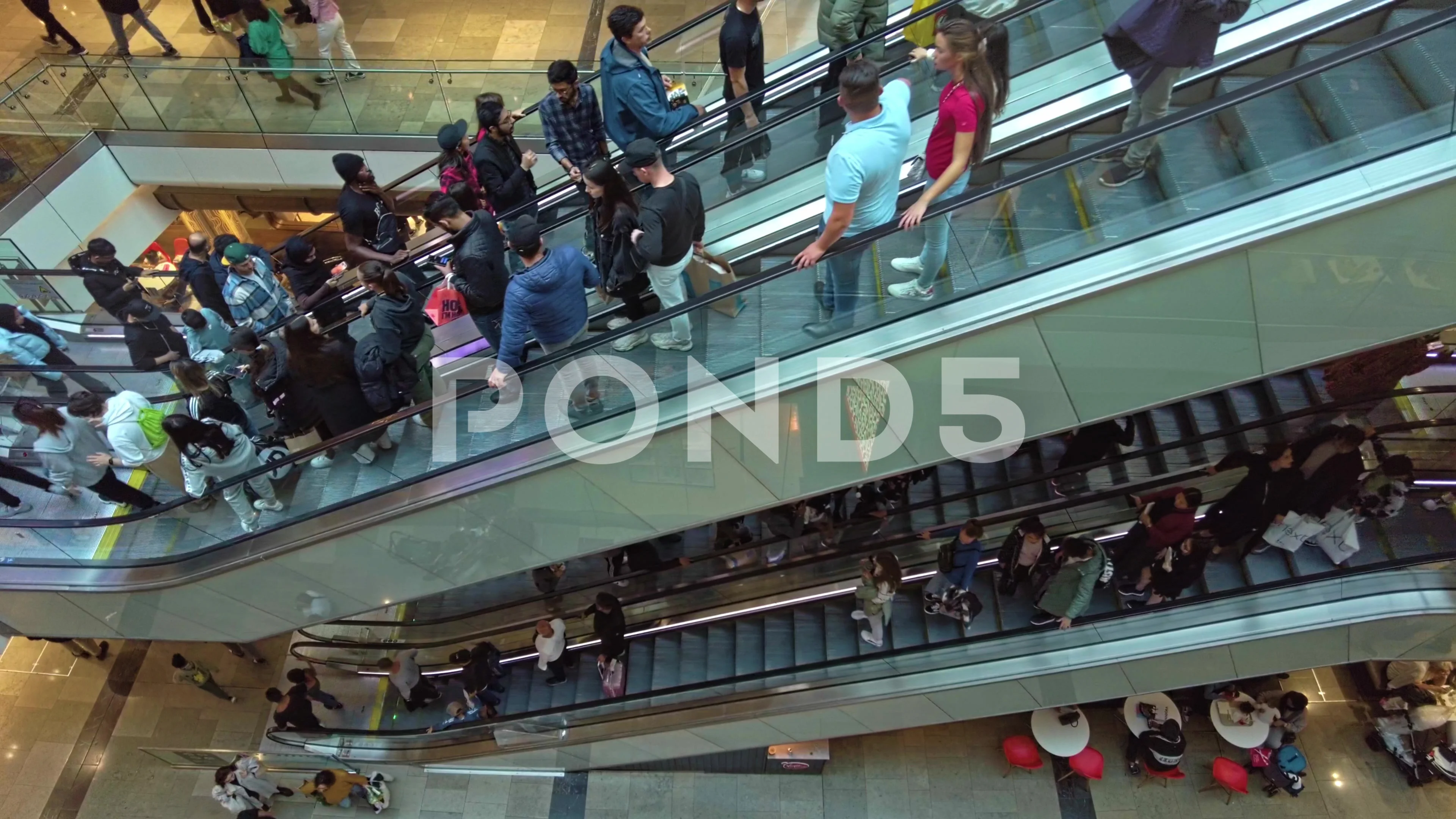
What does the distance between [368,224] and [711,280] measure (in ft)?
10.9

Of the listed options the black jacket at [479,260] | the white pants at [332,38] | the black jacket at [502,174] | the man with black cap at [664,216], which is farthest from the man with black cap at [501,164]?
the white pants at [332,38]

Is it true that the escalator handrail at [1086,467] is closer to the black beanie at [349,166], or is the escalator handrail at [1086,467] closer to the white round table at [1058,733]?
the white round table at [1058,733]

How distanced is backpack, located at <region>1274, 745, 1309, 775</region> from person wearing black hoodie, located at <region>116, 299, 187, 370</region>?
33.5 ft

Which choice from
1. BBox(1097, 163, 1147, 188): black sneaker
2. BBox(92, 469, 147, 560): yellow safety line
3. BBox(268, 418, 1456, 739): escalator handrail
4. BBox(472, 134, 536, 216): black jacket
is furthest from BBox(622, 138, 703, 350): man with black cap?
BBox(92, 469, 147, 560): yellow safety line

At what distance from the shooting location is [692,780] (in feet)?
30.4

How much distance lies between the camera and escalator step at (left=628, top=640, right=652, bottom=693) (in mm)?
8656

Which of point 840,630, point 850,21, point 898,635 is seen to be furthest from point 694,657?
point 850,21

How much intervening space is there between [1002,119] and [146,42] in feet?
39.9

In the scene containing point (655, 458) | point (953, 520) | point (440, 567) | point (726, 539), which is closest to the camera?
point (655, 458)

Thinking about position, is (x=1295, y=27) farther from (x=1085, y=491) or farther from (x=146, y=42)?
(x=146, y=42)

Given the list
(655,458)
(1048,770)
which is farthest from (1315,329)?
(1048,770)

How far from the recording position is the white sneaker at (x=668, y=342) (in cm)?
553

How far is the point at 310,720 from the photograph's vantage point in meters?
9.46

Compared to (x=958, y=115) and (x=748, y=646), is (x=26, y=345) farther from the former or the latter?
(x=958, y=115)
